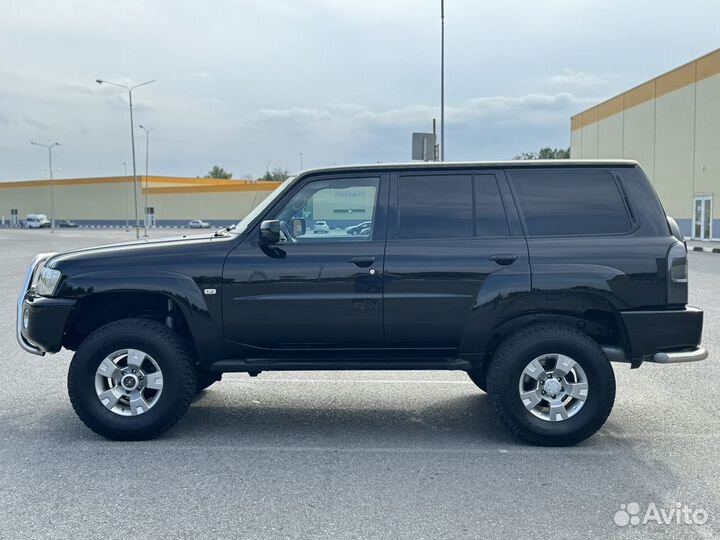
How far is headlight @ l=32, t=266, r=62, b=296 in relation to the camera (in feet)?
17.5

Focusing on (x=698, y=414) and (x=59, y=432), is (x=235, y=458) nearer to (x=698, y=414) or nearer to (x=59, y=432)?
(x=59, y=432)

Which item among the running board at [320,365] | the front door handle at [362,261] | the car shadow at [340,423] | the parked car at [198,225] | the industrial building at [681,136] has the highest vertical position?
the industrial building at [681,136]

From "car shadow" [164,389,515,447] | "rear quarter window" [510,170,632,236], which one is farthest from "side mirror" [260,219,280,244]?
"rear quarter window" [510,170,632,236]

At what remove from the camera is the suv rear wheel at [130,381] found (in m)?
5.21

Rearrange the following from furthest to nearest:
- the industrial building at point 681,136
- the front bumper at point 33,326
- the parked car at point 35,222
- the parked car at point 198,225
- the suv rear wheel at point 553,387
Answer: the parked car at point 35,222 → the parked car at point 198,225 → the industrial building at point 681,136 → the front bumper at point 33,326 → the suv rear wheel at point 553,387

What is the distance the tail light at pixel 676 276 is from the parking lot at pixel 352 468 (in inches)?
40.6

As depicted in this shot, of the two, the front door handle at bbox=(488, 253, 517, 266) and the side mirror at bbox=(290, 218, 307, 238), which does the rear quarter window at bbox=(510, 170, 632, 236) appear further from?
the side mirror at bbox=(290, 218, 307, 238)

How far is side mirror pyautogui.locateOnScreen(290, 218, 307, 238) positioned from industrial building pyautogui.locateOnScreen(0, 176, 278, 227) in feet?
222

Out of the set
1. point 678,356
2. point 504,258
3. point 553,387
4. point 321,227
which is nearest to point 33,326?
point 321,227

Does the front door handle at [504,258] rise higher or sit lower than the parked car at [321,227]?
lower

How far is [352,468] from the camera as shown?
4.70 m

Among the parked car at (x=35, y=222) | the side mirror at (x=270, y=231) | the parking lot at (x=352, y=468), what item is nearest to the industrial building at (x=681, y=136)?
the parking lot at (x=352, y=468)

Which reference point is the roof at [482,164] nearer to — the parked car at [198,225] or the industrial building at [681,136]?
the industrial building at [681,136]

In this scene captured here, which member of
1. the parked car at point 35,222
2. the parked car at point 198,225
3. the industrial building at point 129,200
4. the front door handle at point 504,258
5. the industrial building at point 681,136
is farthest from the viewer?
the parked car at point 35,222
